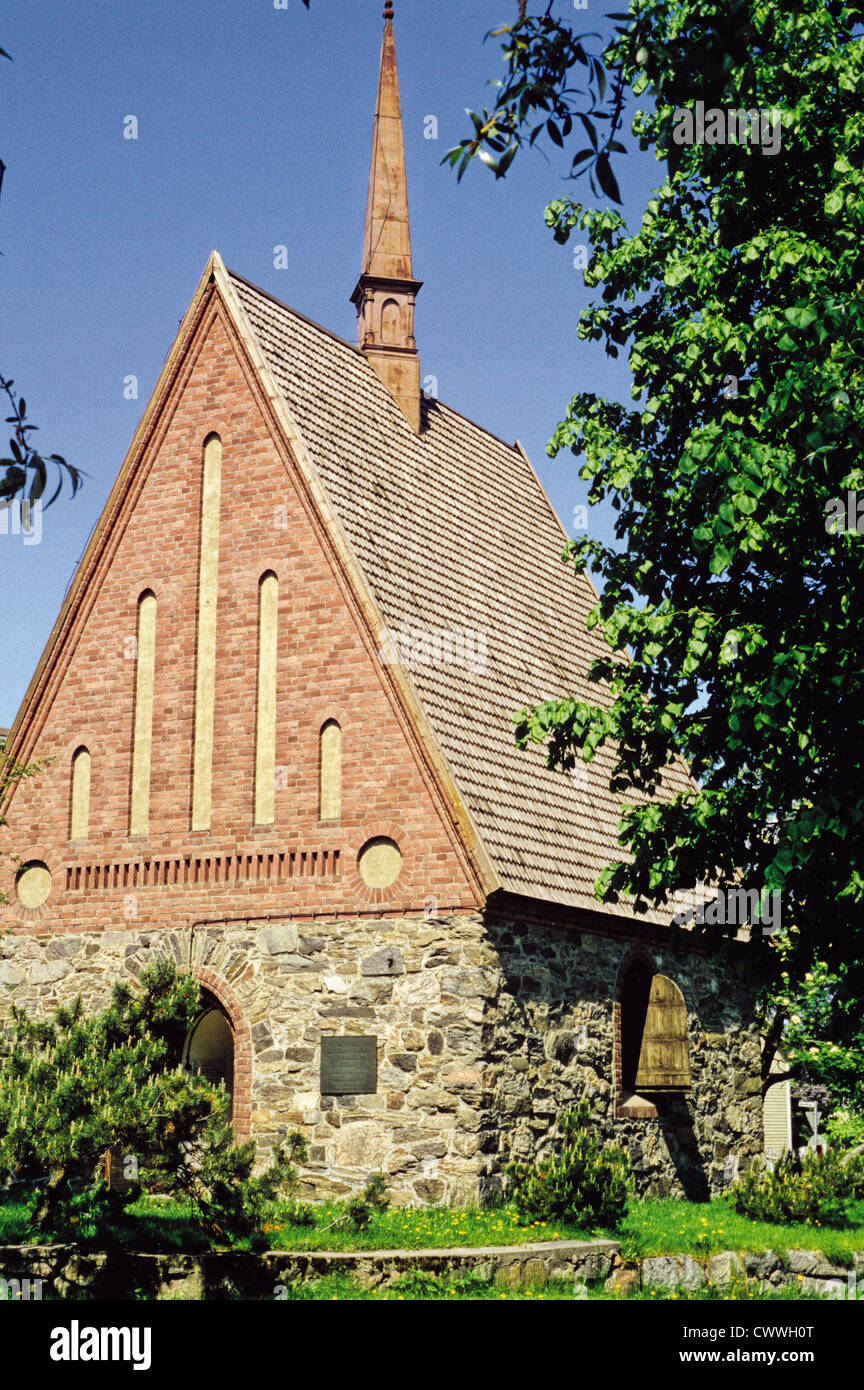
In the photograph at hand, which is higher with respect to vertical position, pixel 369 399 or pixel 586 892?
pixel 369 399

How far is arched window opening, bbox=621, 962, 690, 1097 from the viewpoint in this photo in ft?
55.1

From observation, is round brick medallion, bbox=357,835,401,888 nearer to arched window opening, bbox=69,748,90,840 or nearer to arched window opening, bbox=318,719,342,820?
arched window opening, bbox=318,719,342,820

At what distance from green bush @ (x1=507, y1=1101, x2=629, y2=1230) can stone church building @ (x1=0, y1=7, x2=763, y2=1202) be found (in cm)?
52

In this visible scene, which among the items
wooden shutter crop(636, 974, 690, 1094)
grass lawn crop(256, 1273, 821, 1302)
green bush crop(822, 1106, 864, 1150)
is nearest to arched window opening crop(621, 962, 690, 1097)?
wooden shutter crop(636, 974, 690, 1094)

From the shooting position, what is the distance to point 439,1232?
13.0 meters

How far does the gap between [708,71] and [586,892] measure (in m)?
12.2

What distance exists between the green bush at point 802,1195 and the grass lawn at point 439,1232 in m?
0.36

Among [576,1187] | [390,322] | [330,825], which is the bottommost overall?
[576,1187]

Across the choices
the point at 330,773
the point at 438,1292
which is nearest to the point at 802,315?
the point at 438,1292

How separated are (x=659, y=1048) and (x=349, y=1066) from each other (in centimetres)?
413

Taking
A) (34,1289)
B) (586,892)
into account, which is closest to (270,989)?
(586,892)

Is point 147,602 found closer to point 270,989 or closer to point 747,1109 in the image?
point 270,989

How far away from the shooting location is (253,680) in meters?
16.8

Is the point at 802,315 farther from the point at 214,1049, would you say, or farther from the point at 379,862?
the point at 214,1049
